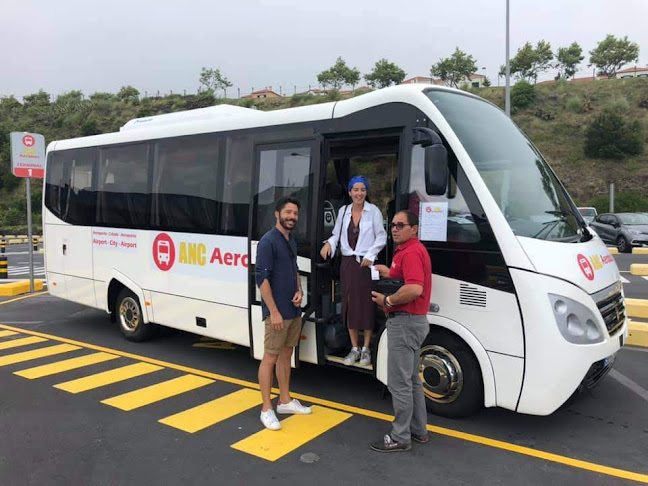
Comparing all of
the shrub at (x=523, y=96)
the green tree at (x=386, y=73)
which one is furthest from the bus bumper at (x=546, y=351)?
the green tree at (x=386, y=73)

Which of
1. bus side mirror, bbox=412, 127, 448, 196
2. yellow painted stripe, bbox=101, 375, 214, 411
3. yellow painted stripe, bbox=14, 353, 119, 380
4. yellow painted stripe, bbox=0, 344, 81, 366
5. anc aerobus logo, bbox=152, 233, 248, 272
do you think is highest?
bus side mirror, bbox=412, 127, 448, 196

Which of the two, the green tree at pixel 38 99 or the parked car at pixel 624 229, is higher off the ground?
the green tree at pixel 38 99

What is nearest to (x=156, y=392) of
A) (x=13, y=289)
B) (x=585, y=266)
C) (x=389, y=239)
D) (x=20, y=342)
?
(x=389, y=239)

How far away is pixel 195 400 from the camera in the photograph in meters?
5.32

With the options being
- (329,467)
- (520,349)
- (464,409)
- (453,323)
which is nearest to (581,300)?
(520,349)

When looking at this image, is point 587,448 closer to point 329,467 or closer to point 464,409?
point 464,409

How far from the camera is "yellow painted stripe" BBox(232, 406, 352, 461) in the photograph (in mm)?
4156

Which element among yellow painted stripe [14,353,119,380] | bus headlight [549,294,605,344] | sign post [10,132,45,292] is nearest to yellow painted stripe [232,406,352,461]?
bus headlight [549,294,605,344]

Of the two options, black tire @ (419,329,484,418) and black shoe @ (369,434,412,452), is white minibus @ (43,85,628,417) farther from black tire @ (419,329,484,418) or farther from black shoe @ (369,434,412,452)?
black shoe @ (369,434,412,452)

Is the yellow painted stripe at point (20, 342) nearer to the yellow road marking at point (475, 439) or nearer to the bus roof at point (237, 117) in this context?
the yellow road marking at point (475, 439)

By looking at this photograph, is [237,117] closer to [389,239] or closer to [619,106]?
[389,239]

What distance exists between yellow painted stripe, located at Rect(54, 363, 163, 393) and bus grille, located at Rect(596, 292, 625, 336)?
492cm

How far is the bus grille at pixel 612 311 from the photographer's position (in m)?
4.25

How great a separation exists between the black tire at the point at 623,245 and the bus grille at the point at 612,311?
16749 mm
